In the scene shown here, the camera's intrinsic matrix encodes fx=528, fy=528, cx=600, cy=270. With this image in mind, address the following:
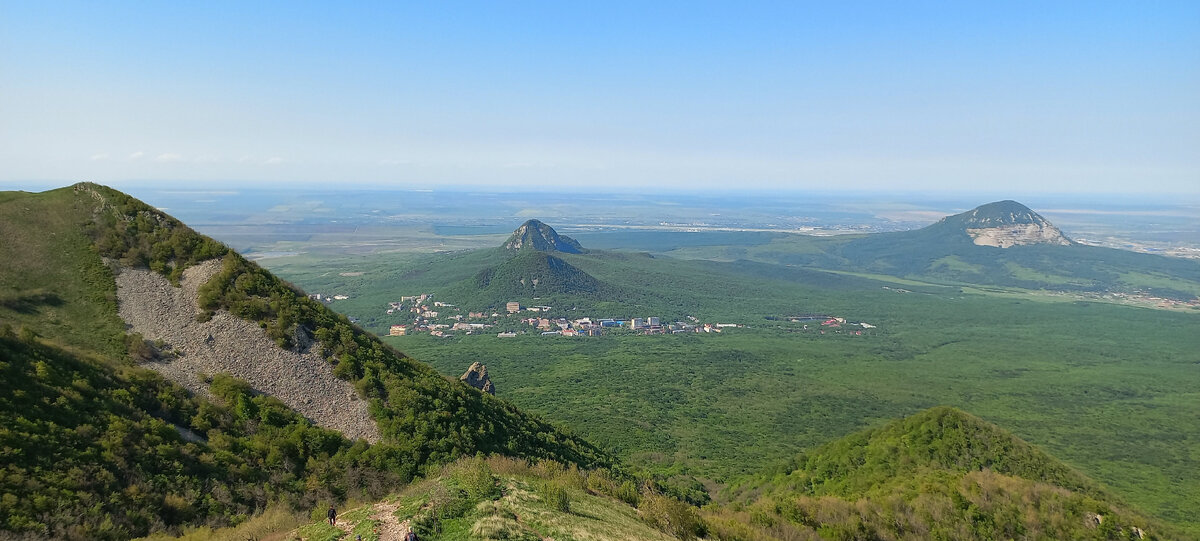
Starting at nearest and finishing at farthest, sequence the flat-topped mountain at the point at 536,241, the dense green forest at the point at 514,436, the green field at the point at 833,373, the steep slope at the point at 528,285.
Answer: the dense green forest at the point at 514,436
the green field at the point at 833,373
the steep slope at the point at 528,285
the flat-topped mountain at the point at 536,241

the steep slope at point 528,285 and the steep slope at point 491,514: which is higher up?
the steep slope at point 491,514

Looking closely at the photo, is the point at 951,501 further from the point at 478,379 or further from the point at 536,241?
the point at 536,241

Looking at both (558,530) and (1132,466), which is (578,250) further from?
(558,530)

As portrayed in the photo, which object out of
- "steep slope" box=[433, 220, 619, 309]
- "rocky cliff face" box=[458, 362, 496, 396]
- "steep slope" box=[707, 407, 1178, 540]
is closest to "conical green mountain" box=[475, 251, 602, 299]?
"steep slope" box=[433, 220, 619, 309]

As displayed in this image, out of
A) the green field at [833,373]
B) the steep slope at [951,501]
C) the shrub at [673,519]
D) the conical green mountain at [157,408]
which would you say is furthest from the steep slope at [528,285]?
the shrub at [673,519]

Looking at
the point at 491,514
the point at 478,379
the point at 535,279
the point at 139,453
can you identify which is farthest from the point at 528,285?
the point at 491,514

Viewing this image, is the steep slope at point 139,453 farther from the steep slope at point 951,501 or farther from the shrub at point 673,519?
the steep slope at point 951,501

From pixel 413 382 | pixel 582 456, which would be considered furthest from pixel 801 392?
pixel 413 382
